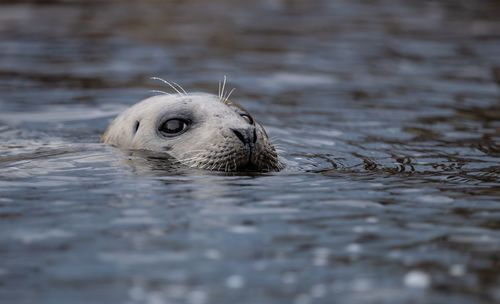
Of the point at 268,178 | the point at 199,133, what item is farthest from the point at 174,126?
the point at 268,178

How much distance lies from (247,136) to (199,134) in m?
0.46

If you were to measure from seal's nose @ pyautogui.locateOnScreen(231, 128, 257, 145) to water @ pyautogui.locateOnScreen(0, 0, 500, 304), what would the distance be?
0.22 m

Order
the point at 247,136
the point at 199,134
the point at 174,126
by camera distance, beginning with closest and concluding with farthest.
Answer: the point at 247,136 < the point at 199,134 < the point at 174,126

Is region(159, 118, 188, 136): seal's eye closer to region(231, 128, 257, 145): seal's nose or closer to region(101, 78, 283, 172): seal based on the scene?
region(101, 78, 283, 172): seal

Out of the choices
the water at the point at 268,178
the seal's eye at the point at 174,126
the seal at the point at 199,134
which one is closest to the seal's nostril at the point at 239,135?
the seal at the point at 199,134

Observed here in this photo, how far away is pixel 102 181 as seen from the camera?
619cm

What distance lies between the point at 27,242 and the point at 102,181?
144 centimetres

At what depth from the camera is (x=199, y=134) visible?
268 inches

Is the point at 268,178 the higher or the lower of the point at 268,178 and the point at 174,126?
the lower

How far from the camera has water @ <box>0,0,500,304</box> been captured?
4242mm

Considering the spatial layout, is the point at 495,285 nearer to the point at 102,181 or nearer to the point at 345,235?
the point at 345,235

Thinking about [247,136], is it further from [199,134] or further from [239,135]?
[199,134]

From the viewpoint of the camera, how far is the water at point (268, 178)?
4.24 m

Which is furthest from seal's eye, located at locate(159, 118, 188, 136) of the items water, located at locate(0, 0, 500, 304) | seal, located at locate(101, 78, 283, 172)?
water, located at locate(0, 0, 500, 304)
